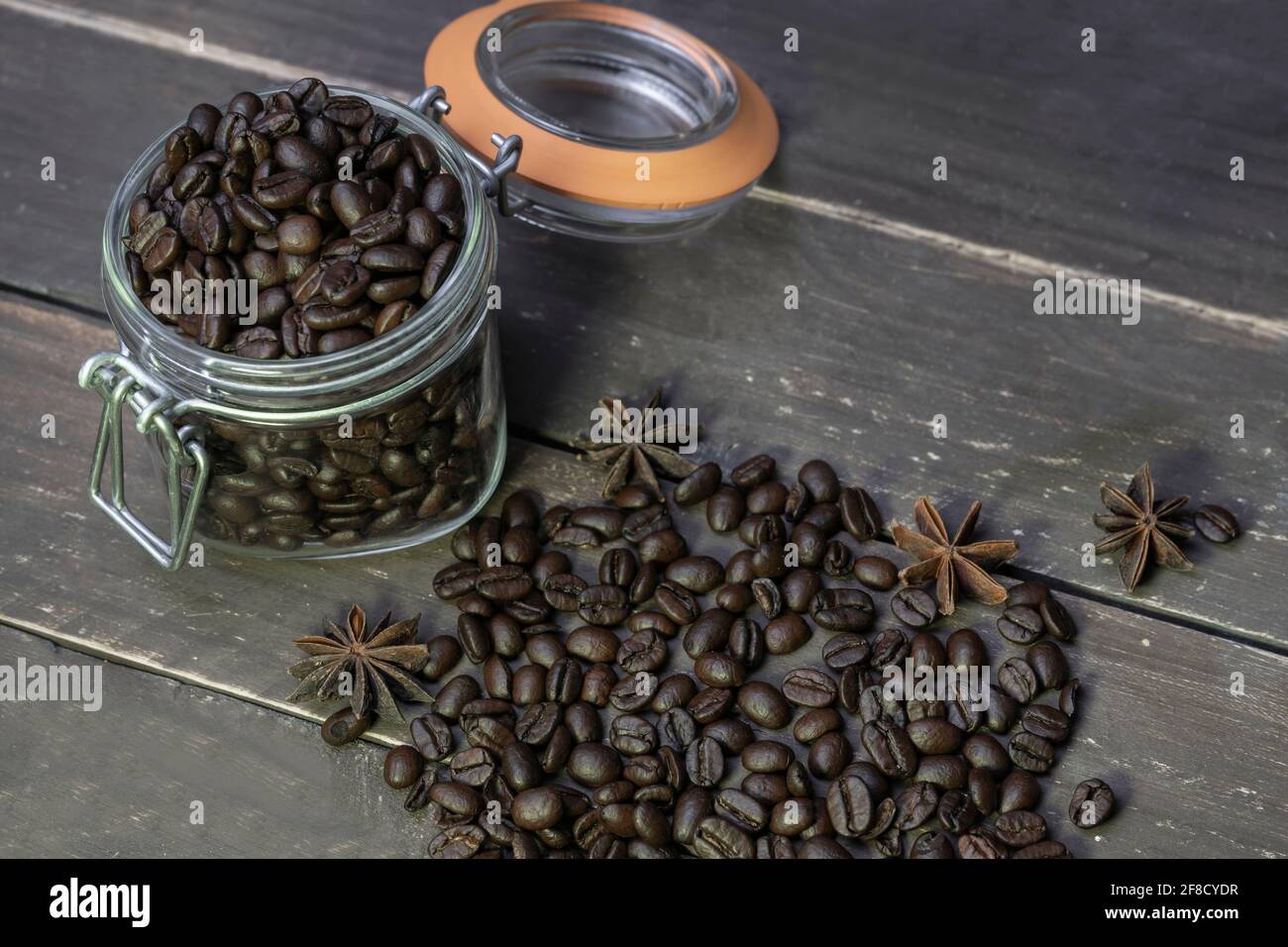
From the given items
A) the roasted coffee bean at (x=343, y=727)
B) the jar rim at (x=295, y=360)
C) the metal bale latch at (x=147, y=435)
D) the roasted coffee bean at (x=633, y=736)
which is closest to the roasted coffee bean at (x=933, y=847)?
the roasted coffee bean at (x=633, y=736)

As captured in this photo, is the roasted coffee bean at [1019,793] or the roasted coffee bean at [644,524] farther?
the roasted coffee bean at [644,524]

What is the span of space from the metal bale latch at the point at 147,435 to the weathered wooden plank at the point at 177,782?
0.18 m

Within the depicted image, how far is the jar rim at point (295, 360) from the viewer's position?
4.60ft

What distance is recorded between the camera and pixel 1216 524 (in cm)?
177

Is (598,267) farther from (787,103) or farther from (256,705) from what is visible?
(256,705)

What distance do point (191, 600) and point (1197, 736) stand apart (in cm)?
124

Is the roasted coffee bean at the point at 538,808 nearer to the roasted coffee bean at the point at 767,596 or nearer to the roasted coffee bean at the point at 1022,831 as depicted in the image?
the roasted coffee bean at the point at 767,596

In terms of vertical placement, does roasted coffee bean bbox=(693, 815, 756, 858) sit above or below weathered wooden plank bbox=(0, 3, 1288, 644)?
below

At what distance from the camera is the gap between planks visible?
6.68 ft

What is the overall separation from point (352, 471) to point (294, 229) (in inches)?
10.9

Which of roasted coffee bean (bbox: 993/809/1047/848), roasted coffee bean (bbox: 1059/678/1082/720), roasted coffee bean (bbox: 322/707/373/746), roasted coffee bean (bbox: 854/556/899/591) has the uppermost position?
roasted coffee bean (bbox: 854/556/899/591)

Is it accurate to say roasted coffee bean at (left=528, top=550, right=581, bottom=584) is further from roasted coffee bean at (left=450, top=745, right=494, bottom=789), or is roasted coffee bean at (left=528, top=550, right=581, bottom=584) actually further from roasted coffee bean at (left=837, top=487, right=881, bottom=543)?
roasted coffee bean at (left=837, top=487, right=881, bottom=543)

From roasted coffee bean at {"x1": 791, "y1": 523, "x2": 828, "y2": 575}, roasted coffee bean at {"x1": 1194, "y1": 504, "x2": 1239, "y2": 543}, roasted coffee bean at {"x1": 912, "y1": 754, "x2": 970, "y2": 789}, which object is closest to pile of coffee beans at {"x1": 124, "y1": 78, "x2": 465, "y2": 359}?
roasted coffee bean at {"x1": 791, "y1": 523, "x2": 828, "y2": 575}

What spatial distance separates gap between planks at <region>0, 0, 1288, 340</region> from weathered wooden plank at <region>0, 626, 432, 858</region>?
39.4 inches
